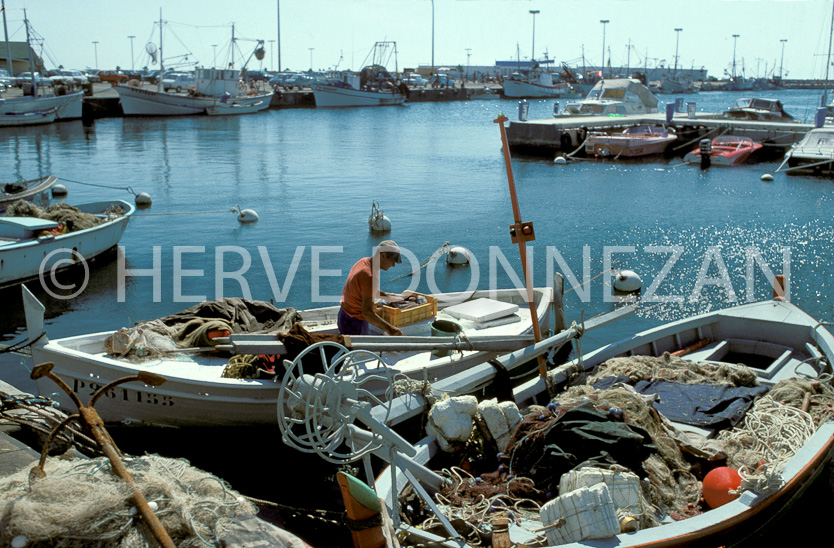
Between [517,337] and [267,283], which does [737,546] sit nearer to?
[517,337]

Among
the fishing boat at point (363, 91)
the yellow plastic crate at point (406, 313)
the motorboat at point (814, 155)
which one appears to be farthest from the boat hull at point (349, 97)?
the yellow plastic crate at point (406, 313)

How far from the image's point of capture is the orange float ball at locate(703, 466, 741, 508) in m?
6.25

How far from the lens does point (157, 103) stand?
2783 inches

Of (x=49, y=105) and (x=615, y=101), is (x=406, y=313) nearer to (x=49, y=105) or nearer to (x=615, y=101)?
(x=615, y=101)

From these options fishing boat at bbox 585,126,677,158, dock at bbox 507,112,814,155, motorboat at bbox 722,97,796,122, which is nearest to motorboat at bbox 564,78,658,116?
dock at bbox 507,112,814,155

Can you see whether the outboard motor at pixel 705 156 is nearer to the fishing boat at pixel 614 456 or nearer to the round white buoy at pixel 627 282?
the round white buoy at pixel 627 282

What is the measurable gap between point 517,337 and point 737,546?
431 centimetres

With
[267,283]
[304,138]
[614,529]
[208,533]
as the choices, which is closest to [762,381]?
[614,529]

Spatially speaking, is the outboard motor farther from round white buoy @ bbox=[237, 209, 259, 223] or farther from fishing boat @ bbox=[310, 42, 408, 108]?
fishing boat @ bbox=[310, 42, 408, 108]

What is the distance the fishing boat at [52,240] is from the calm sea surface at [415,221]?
2.08 feet

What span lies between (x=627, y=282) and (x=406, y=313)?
8678 mm

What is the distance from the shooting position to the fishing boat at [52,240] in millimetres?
16562

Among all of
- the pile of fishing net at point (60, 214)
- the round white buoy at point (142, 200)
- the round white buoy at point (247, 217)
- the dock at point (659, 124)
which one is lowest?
the round white buoy at point (247, 217)

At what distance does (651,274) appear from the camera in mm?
19266
